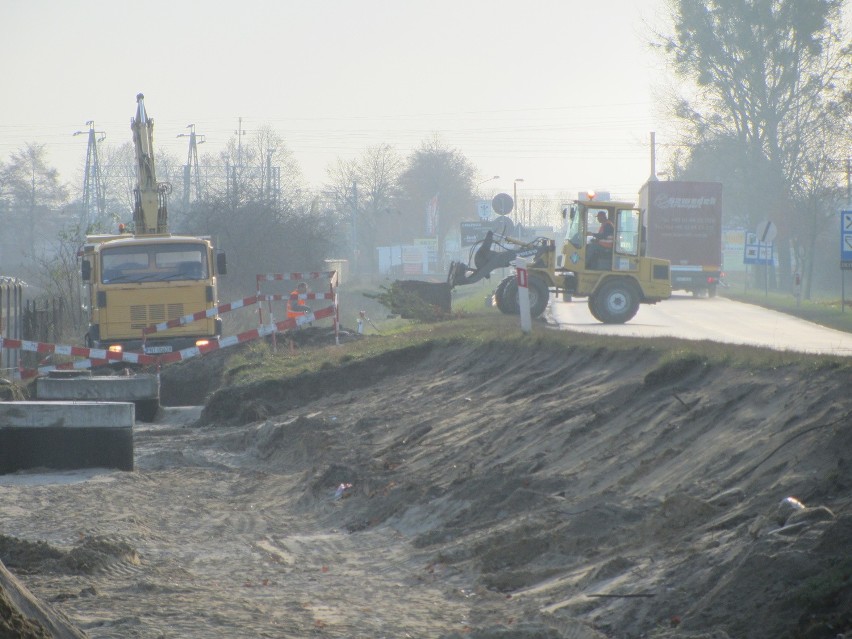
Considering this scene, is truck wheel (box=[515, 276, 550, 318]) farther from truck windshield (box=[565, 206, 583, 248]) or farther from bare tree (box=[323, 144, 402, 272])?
bare tree (box=[323, 144, 402, 272])

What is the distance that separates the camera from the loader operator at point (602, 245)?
79.8 ft

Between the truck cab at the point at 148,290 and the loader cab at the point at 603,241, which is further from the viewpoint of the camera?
the loader cab at the point at 603,241

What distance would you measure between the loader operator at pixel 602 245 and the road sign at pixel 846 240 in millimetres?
7171

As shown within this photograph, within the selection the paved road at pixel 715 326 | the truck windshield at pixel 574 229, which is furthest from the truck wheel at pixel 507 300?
the truck windshield at pixel 574 229

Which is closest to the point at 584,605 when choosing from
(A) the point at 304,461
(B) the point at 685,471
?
(B) the point at 685,471

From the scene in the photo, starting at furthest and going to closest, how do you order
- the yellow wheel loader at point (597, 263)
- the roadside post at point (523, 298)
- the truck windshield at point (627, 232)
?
the truck windshield at point (627, 232) → the yellow wheel loader at point (597, 263) → the roadside post at point (523, 298)

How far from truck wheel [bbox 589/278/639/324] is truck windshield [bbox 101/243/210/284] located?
8704 mm

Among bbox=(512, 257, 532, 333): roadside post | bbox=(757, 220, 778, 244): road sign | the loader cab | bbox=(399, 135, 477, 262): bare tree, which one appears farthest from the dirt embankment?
Result: bbox=(399, 135, 477, 262): bare tree

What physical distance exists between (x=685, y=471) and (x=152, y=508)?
184 inches

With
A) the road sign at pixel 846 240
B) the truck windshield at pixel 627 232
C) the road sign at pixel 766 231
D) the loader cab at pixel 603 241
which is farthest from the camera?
the road sign at pixel 766 231

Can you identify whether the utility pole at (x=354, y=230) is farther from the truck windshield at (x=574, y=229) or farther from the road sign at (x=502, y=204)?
the truck windshield at (x=574, y=229)

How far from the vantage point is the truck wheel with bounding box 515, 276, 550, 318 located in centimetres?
2331

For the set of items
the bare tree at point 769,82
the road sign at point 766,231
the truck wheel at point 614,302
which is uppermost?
the bare tree at point 769,82

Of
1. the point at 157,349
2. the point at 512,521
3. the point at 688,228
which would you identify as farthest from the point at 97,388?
the point at 688,228
